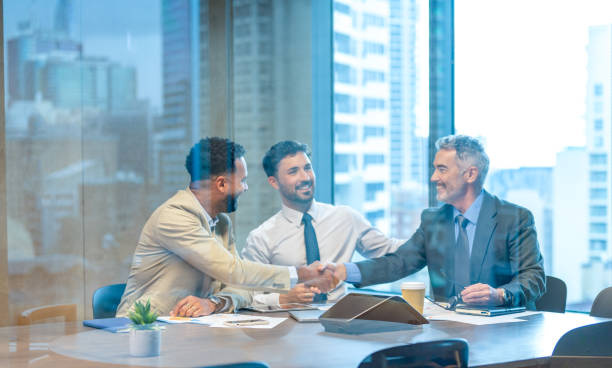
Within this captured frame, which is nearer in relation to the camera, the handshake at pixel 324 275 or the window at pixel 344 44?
the handshake at pixel 324 275

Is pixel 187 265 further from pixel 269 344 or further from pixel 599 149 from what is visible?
pixel 599 149

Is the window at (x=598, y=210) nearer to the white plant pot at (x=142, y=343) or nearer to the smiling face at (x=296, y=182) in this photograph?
the smiling face at (x=296, y=182)

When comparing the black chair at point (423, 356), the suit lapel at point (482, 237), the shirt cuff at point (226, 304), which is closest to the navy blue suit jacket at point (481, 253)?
the suit lapel at point (482, 237)

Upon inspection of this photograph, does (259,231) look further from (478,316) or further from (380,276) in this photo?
(478,316)

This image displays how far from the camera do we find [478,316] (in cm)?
231

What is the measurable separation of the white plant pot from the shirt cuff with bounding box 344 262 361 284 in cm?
152

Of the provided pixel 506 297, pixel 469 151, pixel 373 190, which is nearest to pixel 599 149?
pixel 469 151

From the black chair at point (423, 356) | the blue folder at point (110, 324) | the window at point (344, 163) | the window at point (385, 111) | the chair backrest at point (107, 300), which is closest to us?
the black chair at point (423, 356)

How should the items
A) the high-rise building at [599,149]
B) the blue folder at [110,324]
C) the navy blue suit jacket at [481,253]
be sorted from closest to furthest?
the blue folder at [110,324]
the navy blue suit jacket at [481,253]
the high-rise building at [599,149]

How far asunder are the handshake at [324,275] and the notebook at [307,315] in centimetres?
72

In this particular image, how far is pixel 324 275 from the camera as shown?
Answer: 3174 millimetres

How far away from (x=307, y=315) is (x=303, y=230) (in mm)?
1167

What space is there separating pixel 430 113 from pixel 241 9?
1268mm

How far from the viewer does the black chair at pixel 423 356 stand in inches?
56.7
